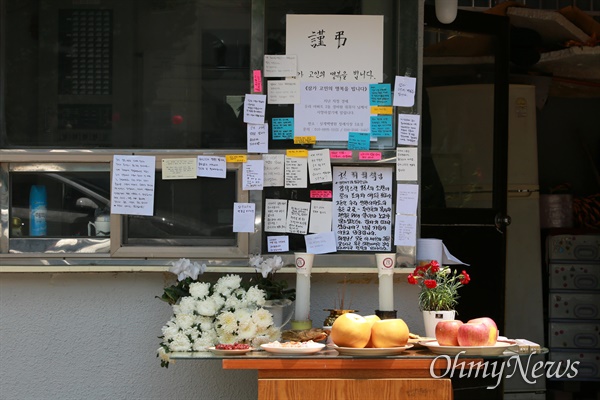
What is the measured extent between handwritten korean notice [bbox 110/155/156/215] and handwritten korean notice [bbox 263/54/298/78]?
2.28 ft

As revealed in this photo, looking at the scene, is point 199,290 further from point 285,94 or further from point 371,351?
point 285,94

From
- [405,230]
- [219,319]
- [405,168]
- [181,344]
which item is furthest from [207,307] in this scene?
[405,168]

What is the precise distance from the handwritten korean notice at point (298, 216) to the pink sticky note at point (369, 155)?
0.34 m

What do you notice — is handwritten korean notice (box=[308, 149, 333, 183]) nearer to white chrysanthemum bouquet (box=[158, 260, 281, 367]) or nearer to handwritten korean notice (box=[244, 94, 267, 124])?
handwritten korean notice (box=[244, 94, 267, 124])

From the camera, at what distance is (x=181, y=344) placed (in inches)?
155

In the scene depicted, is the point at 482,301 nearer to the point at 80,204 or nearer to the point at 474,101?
the point at 474,101

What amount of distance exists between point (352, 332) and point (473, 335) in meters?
0.47

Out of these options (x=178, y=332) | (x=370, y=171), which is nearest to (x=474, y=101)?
(x=370, y=171)

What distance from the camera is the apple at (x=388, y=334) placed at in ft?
12.1

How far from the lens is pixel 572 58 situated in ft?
22.3

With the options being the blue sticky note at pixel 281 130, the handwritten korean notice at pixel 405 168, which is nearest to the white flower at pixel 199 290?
the blue sticky note at pixel 281 130

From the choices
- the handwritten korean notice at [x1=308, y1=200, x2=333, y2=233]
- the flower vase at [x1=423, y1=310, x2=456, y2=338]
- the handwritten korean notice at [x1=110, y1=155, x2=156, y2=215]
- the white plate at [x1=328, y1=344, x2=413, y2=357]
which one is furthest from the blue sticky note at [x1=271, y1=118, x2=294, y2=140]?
the white plate at [x1=328, y1=344, x2=413, y2=357]

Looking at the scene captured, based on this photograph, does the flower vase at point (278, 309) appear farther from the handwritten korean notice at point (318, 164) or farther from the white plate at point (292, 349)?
the handwritten korean notice at point (318, 164)

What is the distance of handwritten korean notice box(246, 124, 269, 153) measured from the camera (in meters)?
4.48
